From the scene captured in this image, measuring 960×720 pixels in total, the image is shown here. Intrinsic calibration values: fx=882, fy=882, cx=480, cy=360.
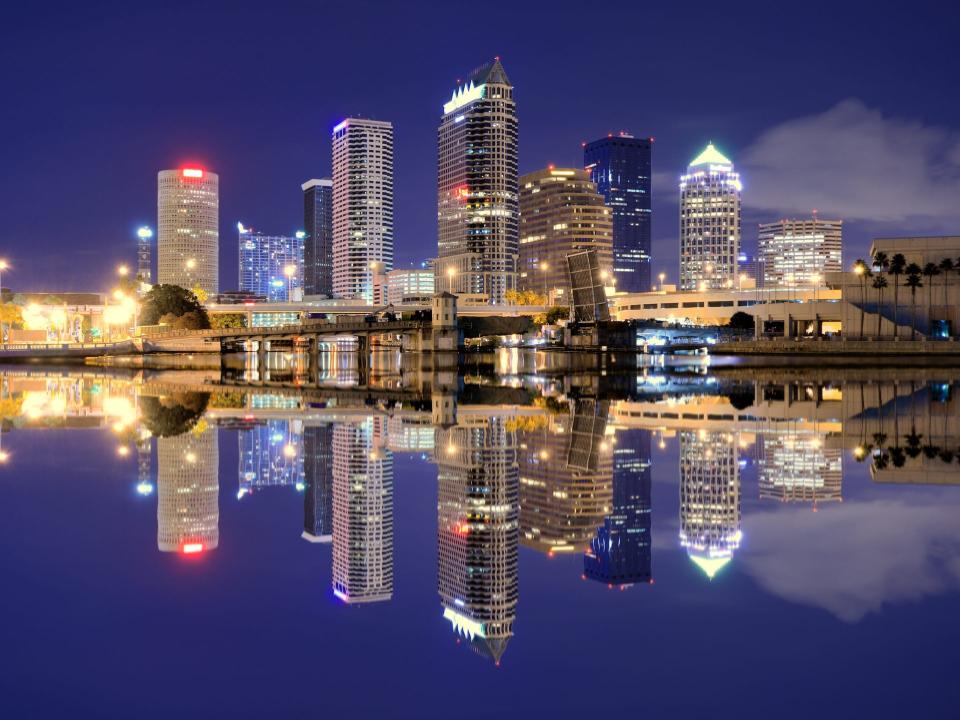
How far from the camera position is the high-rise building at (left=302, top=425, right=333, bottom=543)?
13867 millimetres

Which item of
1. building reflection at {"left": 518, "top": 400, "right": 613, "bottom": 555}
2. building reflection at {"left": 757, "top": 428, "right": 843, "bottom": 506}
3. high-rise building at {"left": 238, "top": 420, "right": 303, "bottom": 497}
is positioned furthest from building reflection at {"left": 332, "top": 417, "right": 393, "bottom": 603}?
building reflection at {"left": 757, "top": 428, "right": 843, "bottom": 506}

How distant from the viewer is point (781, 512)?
15.4 metres

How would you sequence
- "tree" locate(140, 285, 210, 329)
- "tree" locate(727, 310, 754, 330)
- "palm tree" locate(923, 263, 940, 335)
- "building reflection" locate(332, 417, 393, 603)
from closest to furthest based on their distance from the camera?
"building reflection" locate(332, 417, 393, 603), "palm tree" locate(923, 263, 940, 335), "tree" locate(140, 285, 210, 329), "tree" locate(727, 310, 754, 330)

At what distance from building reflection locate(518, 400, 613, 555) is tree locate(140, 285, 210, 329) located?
370 feet

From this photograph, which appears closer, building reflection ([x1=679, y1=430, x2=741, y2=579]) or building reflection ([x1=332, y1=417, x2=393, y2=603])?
building reflection ([x1=332, y1=417, x2=393, y2=603])

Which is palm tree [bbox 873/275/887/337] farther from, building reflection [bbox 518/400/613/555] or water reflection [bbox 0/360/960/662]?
building reflection [bbox 518/400/613/555]

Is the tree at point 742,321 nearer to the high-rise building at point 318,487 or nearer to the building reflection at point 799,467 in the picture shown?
the building reflection at point 799,467

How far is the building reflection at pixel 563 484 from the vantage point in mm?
13109

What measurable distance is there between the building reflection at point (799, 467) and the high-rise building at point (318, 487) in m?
8.14

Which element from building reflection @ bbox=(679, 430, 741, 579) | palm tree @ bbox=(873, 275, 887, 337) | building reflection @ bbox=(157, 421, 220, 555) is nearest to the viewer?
building reflection @ bbox=(679, 430, 741, 579)

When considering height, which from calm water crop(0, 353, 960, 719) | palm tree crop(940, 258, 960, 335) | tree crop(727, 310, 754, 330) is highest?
palm tree crop(940, 258, 960, 335)

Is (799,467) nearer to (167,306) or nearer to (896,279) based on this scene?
(896,279)

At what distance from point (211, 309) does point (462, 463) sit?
532ft

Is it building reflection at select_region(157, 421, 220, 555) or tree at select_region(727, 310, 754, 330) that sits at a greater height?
tree at select_region(727, 310, 754, 330)
